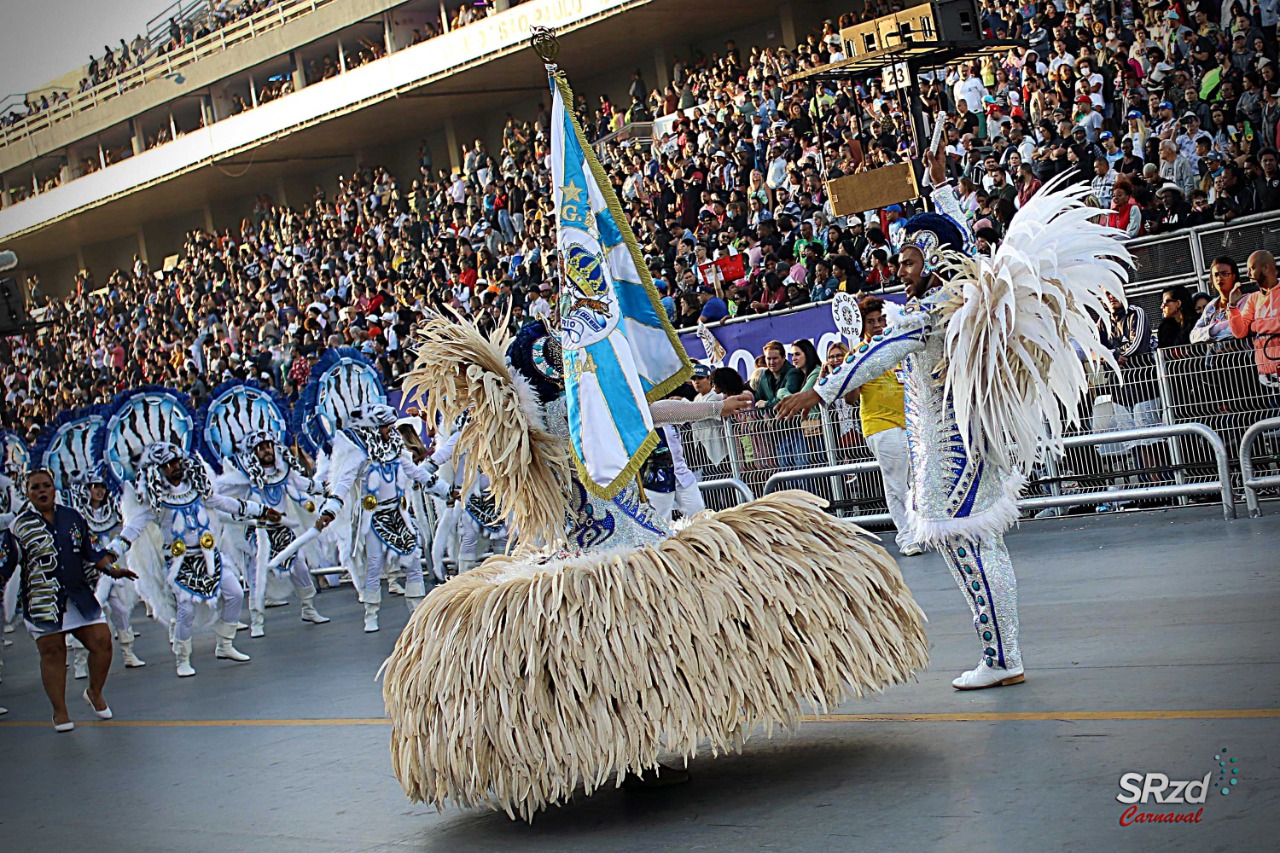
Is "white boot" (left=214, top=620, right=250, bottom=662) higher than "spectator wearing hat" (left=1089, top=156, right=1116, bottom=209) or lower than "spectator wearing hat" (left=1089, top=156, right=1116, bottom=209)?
lower

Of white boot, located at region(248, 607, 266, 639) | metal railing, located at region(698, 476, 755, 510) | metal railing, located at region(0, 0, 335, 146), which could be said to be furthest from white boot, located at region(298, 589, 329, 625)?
metal railing, located at region(0, 0, 335, 146)

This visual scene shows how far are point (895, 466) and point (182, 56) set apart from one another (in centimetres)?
3017

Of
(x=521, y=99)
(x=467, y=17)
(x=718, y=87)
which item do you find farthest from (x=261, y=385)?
(x=521, y=99)

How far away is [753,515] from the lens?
5305 millimetres

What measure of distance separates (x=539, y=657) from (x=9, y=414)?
1800 cm

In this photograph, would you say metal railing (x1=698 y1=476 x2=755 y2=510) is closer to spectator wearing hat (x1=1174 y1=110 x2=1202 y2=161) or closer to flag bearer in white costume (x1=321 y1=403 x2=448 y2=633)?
flag bearer in white costume (x1=321 y1=403 x2=448 y2=633)

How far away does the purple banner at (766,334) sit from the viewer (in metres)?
13.6

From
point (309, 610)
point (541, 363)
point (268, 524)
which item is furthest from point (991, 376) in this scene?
point (309, 610)

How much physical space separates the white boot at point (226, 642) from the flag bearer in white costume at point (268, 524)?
125cm

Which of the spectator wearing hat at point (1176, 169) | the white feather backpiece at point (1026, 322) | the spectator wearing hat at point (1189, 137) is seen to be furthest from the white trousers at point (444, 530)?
the white feather backpiece at point (1026, 322)

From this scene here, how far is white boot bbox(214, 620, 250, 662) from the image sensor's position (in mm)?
11984

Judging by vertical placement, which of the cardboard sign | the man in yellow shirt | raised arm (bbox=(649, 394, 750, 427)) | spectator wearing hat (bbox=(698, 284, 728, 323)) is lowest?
the man in yellow shirt

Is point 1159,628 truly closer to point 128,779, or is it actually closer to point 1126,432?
point 1126,432

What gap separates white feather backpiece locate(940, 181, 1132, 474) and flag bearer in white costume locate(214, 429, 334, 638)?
26.9 feet
